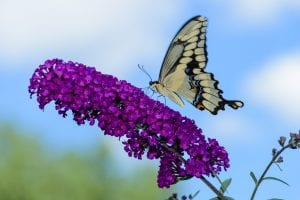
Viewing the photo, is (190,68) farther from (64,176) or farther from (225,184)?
(64,176)

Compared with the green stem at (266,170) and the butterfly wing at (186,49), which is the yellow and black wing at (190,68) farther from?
the green stem at (266,170)

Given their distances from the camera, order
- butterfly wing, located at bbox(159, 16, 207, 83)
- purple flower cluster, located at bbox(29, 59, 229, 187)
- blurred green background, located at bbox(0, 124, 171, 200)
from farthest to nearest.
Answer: blurred green background, located at bbox(0, 124, 171, 200), butterfly wing, located at bbox(159, 16, 207, 83), purple flower cluster, located at bbox(29, 59, 229, 187)

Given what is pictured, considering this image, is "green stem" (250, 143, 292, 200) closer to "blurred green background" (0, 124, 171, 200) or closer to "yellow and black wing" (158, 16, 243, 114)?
"yellow and black wing" (158, 16, 243, 114)

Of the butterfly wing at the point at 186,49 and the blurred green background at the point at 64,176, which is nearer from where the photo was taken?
the butterfly wing at the point at 186,49

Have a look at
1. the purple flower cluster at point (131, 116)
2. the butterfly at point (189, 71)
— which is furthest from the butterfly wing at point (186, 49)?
the purple flower cluster at point (131, 116)

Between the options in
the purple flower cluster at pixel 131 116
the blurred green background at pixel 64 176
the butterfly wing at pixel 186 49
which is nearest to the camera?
the purple flower cluster at pixel 131 116

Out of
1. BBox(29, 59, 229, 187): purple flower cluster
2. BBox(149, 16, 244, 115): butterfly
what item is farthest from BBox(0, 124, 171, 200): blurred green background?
BBox(29, 59, 229, 187): purple flower cluster

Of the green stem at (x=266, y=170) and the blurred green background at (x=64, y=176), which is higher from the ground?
the blurred green background at (x=64, y=176)

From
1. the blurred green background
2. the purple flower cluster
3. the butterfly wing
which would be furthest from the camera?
the blurred green background
